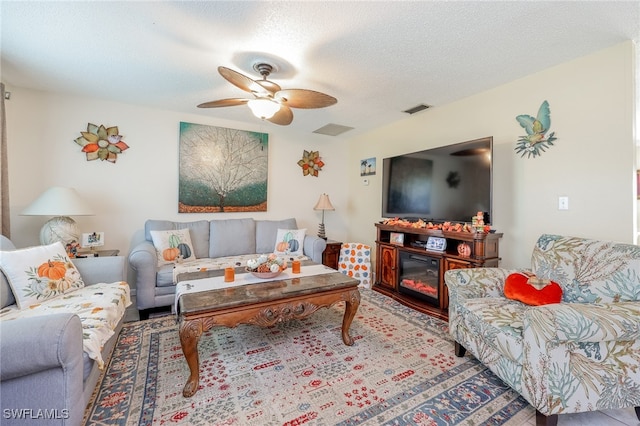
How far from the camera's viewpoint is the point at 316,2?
152 centimetres

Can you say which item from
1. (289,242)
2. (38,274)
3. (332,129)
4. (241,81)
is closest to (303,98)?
(241,81)

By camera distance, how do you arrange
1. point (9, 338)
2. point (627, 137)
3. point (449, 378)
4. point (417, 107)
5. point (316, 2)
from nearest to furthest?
point (9, 338), point (316, 2), point (449, 378), point (627, 137), point (417, 107)

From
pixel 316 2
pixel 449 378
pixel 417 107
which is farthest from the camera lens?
pixel 417 107

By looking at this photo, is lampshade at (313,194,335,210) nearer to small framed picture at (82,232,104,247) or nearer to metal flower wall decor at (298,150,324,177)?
metal flower wall decor at (298,150,324,177)

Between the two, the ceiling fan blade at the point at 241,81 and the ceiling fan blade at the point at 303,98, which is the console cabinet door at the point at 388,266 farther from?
A: the ceiling fan blade at the point at 241,81

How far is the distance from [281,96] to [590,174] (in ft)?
8.16

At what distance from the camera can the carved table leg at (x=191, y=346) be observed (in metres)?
1.53

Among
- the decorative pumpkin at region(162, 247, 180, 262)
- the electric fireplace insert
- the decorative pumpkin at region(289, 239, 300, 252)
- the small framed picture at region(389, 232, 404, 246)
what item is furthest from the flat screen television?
the decorative pumpkin at region(162, 247, 180, 262)

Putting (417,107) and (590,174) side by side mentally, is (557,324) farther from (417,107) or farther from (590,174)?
(417,107)

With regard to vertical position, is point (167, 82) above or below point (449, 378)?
above

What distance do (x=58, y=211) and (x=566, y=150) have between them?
14.5ft

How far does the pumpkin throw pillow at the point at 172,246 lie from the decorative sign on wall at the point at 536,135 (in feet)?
11.9

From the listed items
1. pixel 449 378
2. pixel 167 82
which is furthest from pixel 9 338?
pixel 167 82

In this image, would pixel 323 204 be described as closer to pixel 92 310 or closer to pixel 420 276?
pixel 420 276
